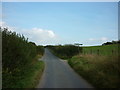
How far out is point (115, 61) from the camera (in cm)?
1073

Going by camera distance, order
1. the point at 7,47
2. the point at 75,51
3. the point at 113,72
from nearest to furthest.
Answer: the point at 113,72 → the point at 7,47 → the point at 75,51

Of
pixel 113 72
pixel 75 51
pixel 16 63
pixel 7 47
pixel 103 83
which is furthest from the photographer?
pixel 75 51

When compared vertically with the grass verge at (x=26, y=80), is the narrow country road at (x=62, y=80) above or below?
below

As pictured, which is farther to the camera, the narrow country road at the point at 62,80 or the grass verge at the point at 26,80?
the narrow country road at the point at 62,80

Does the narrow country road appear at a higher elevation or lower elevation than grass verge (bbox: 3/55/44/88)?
lower

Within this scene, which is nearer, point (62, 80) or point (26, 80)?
point (26, 80)

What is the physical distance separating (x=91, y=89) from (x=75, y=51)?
3576 centimetres

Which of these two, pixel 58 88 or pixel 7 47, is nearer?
pixel 58 88

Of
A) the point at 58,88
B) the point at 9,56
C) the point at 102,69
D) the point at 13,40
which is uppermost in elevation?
the point at 13,40

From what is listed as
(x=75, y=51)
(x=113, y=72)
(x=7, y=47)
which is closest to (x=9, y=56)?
(x=7, y=47)

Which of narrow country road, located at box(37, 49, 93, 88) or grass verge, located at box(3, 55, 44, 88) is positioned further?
narrow country road, located at box(37, 49, 93, 88)

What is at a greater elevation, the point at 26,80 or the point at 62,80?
the point at 26,80

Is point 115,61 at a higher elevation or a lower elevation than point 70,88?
higher

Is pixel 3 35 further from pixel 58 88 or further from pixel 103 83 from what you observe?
pixel 103 83
